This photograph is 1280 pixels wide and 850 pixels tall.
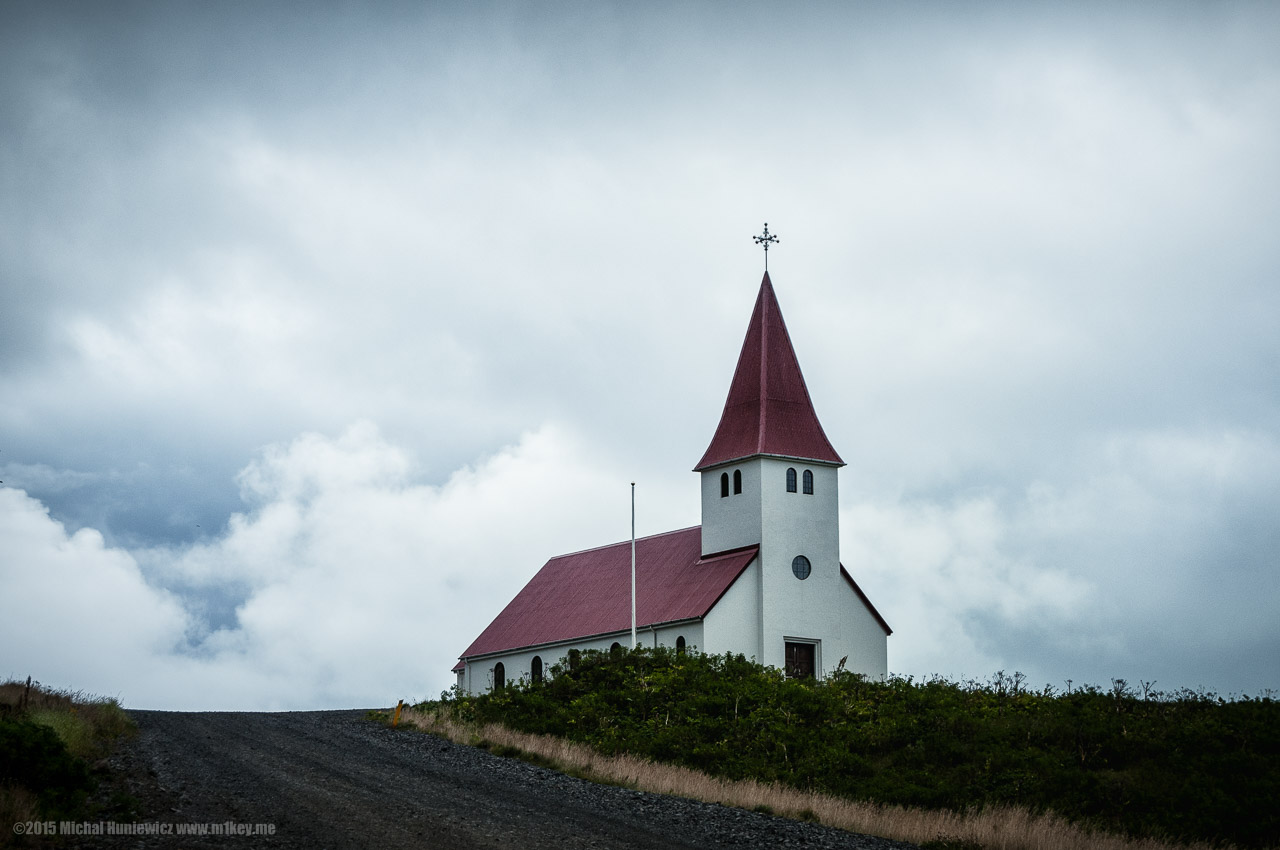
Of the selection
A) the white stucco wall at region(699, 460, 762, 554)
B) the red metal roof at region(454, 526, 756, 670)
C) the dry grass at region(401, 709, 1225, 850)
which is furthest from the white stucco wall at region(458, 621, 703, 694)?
the dry grass at region(401, 709, 1225, 850)

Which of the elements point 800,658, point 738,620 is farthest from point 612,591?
point 800,658

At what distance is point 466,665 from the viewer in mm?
57969

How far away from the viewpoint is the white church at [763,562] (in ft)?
142

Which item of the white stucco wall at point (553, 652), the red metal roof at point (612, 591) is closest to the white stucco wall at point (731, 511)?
the red metal roof at point (612, 591)

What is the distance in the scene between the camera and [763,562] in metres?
43.6

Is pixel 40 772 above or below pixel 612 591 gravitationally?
below

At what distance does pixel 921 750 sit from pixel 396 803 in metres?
13.3

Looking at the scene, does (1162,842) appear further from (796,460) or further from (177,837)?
(796,460)

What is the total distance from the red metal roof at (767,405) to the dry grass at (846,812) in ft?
65.5

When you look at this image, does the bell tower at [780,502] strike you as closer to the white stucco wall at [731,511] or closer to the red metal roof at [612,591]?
the white stucco wall at [731,511]

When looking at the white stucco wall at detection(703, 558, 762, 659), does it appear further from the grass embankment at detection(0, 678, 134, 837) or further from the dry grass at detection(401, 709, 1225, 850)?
the grass embankment at detection(0, 678, 134, 837)

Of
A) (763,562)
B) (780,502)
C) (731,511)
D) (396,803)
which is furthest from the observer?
(731,511)

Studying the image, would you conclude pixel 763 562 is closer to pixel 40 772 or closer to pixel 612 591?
pixel 612 591

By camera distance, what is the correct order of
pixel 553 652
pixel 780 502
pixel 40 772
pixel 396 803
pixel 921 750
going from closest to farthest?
pixel 40 772 → pixel 396 803 → pixel 921 750 → pixel 780 502 → pixel 553 652
